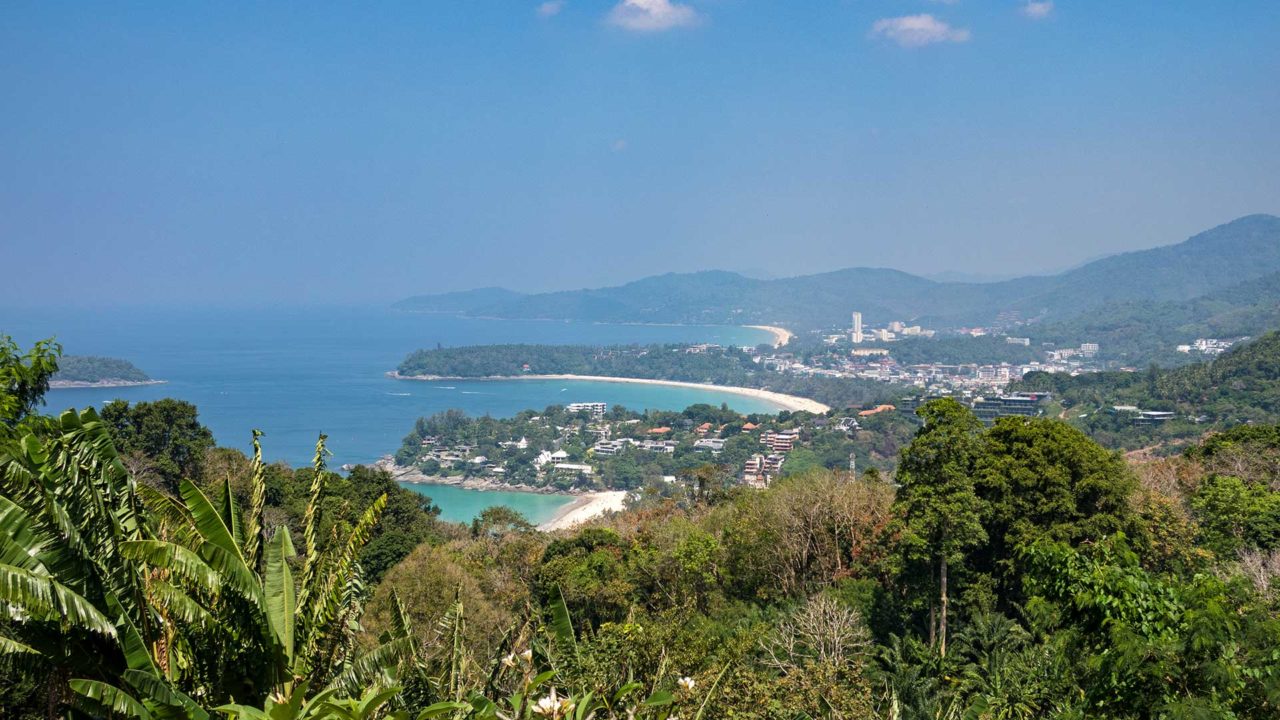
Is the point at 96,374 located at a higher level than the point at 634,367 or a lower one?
higher

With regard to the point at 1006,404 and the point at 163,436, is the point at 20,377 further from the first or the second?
the point at 1006,404

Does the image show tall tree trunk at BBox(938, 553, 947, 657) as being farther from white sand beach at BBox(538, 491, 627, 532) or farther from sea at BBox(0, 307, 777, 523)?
white sand beach at BBox(538, 491, 627, 532)

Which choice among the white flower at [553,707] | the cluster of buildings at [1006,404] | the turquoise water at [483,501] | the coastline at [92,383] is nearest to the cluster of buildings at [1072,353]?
the cluster of buildings at [1006,404]

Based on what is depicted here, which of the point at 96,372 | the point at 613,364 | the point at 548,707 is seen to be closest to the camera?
the point at 548,707

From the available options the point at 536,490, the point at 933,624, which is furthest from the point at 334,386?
the point at 933,624

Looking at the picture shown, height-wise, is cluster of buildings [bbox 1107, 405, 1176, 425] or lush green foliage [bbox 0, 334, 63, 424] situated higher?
lush green foliage [bbox 0, 334, 63, 424]

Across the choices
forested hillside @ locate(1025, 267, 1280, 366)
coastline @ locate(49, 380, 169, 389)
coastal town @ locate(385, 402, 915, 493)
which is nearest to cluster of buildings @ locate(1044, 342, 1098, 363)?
forested hillside @ locate(1025, 267, 1280, 366)
